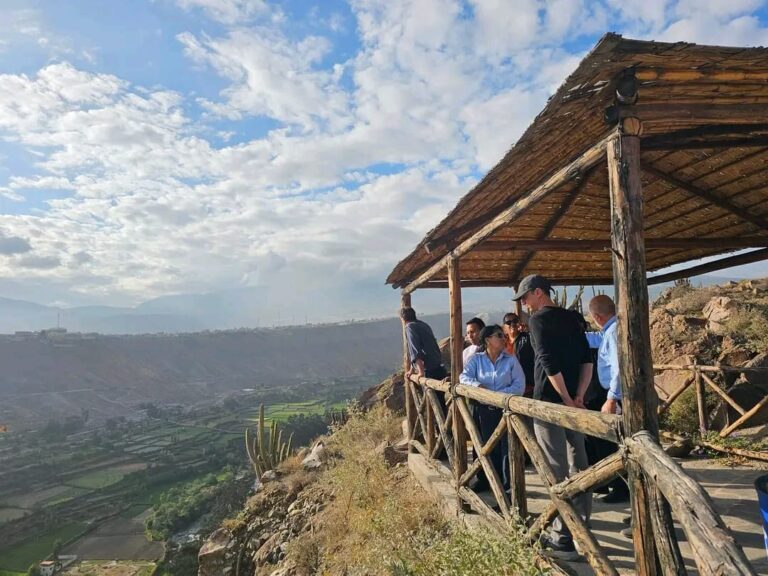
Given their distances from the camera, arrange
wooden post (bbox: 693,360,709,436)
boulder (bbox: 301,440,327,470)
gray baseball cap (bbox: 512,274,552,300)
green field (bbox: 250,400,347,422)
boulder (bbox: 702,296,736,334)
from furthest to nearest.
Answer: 1. green field (bbox: 250,400,347,422)
2. boulder (bbox: 301,440,327,470)
3. boulder (bbox: 702,296,736,334)
4. wooden post (bbox: 693,360,709,436)
5. gray baseball cap (bbox: 512,274,552,300)

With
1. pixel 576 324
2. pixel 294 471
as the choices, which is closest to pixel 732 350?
pixel 576 324

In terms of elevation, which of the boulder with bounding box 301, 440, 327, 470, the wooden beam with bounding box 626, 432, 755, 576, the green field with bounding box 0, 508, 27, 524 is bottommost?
the green field with bounding box 0, 508, 27, 524

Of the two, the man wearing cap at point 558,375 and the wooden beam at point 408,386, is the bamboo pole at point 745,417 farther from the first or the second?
the wooden beam at point 408,386

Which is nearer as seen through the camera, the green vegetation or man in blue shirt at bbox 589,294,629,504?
man in blue shirt at bbox 589,294,629,504

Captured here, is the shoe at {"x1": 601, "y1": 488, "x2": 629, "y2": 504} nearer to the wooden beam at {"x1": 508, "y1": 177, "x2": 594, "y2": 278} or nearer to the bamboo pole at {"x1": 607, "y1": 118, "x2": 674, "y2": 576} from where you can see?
the bamboo pole at {"x1": 607, "y1": 118, "x2": 674, "y2": 576}

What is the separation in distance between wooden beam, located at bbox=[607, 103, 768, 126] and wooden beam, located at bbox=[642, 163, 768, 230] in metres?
1.44

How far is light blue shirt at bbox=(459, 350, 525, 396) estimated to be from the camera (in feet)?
13.5

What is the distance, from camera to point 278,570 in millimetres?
6688

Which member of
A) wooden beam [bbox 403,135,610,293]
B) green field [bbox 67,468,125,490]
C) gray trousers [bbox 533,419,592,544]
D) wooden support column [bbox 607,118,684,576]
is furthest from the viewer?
green field [bbox 67,468,125,490]

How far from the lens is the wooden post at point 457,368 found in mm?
4621

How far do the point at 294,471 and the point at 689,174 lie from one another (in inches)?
434

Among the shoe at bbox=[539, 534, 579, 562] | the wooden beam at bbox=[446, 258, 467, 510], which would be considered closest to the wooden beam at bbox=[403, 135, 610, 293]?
the wooden beam at bbox=[446, 258, 467, 510]

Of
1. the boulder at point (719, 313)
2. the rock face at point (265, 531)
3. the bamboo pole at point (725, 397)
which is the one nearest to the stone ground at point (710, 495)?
the bamboo pole at point (725, 397)

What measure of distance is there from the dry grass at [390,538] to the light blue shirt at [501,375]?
4.02 ft
